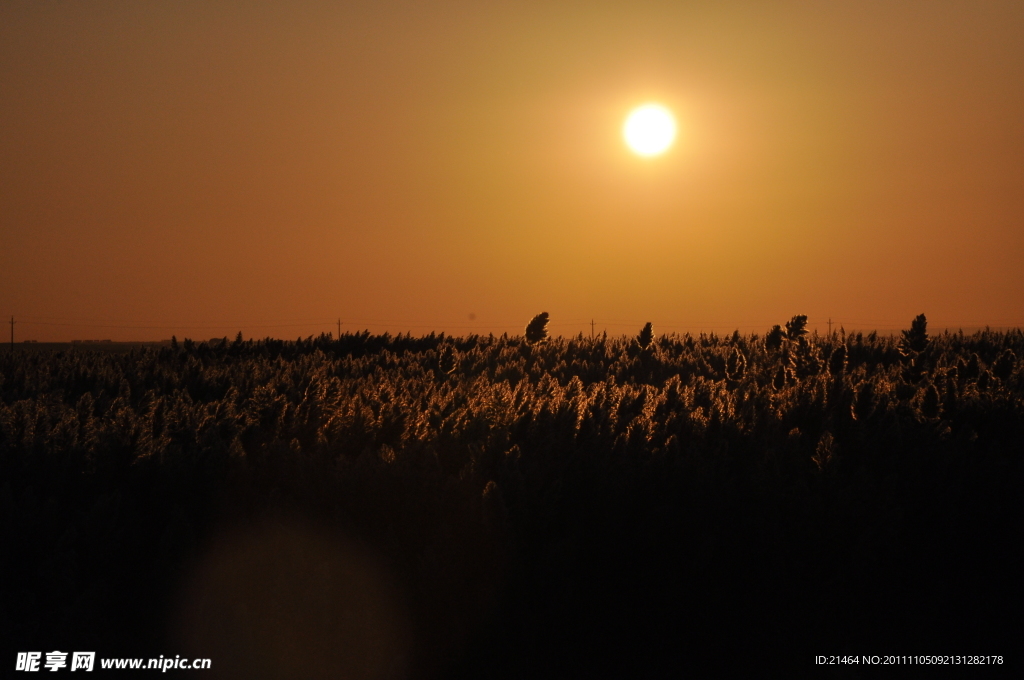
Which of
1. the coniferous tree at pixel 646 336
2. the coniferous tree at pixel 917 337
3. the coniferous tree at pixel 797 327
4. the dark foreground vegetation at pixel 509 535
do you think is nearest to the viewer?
the dark foreground vegetation at pixel 509 535

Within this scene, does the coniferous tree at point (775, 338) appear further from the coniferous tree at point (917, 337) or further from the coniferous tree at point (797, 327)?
the coniferous tree at point (917, 337)

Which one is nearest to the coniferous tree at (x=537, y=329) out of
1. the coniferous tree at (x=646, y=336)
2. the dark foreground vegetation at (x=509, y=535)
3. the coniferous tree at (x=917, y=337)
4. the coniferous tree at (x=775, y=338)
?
the coniferous tree at (x=646, y=336)

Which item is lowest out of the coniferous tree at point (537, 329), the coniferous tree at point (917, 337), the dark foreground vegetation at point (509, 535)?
the dark foreground vegetation at point (509, 535)

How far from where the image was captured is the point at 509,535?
7012mm

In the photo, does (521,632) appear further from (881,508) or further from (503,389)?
(503,389)

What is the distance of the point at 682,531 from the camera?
752 centimetres

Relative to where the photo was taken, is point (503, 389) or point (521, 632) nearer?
point (521, 632)

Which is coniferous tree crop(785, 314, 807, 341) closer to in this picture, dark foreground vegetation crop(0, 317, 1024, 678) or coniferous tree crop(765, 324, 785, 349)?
coniferous tree crop(765, 324, 785, 349)

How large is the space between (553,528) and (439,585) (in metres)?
1.22

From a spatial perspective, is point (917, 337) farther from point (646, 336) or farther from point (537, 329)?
point (537, 329)

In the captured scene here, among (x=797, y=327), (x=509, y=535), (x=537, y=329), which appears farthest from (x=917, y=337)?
(x=509, y=535)

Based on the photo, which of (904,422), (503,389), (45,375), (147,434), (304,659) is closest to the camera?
(304,659)

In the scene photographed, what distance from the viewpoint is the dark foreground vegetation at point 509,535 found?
637cm

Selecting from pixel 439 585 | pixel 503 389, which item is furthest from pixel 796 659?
pixel 503 389
